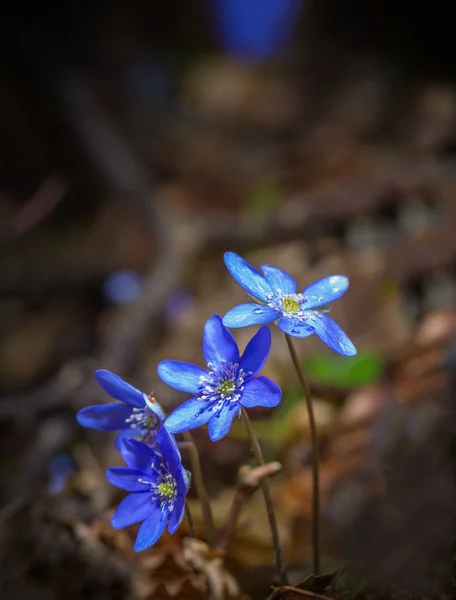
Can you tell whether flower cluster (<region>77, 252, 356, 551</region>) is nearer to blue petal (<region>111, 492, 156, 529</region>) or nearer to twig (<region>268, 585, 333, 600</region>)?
blue petal (<region>111, 492, 156, 529</region>)

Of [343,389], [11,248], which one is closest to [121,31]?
[11,248]

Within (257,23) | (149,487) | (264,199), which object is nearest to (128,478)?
(149,487)

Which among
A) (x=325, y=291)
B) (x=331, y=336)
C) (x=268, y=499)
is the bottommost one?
(x=268, y=499)

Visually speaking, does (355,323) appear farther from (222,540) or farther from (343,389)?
(222,540)

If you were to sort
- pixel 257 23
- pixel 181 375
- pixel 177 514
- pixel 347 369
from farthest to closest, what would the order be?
1. pixel 257 23
2. pixel 347 369
3. pixel 181 375
4. pixel 177 514

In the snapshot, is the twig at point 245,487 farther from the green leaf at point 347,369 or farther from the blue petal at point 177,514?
the green leaf at point 347,369

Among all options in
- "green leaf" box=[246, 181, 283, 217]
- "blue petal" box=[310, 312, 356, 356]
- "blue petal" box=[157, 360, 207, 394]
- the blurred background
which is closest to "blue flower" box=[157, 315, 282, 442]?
"blue petal" box=[157, 360, 207, 394]

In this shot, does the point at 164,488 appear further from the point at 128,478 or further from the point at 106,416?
the point at 106,416
